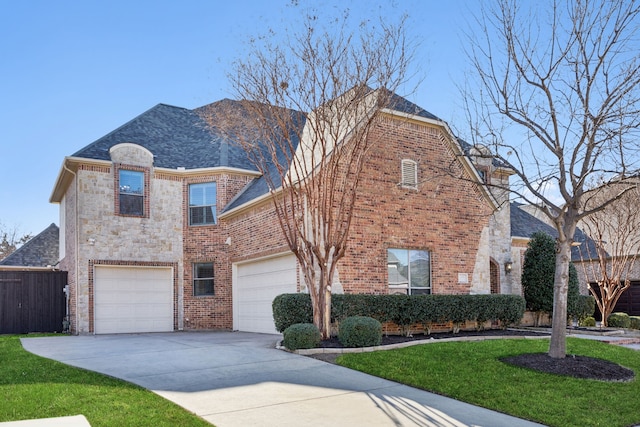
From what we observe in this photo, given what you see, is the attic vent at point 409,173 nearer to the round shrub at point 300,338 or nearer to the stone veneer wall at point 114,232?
the round shrub at point 300,338

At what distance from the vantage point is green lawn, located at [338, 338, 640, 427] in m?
7.27

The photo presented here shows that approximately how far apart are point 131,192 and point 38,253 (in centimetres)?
933

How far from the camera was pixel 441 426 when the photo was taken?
634 centimetres

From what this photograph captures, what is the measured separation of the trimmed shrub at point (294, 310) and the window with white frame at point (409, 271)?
3076mm

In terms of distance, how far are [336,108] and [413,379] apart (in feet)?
20.5

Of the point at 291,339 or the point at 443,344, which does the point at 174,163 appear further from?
the point at 443,344

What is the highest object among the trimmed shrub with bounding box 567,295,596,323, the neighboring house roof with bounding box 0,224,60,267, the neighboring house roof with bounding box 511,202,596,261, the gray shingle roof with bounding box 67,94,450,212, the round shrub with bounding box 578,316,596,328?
the gray shingle roof with bounding box 67,94,450,212

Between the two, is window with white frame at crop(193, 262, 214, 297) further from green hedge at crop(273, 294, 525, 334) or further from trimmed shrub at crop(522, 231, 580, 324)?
trimmed shrub at crop(522, 231, 580, 324)

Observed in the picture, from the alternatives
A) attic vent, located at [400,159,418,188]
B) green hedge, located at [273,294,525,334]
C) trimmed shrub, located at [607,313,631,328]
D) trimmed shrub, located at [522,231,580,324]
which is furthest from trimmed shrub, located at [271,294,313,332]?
trimmed shrub, located at [607,313,631,328]

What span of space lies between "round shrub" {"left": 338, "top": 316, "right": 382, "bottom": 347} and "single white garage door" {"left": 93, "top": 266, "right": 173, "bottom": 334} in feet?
30.4

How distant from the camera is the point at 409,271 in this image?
1536 cm

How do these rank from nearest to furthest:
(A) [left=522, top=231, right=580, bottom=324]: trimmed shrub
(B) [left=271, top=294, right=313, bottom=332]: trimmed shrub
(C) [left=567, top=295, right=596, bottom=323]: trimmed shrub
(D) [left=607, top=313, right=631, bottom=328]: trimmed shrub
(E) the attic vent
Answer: (B) [left=271, top=294, right=313, bottom=332]: trimmed shrub → (E) the attic vent → (A) [left=522, top=231, right=580, bottom=324]: trimmed shrub → (C) [left=567, top=295, right=596, bottom=323]: trimmed shrub → (D) [left=607, top=313, right=631, bottom=328]: trimmed shrub

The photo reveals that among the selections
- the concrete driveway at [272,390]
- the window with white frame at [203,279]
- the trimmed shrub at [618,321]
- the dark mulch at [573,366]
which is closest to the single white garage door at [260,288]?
the window with white frame at [203,279]

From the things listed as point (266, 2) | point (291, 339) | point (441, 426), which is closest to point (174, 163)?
point (266, 2)
